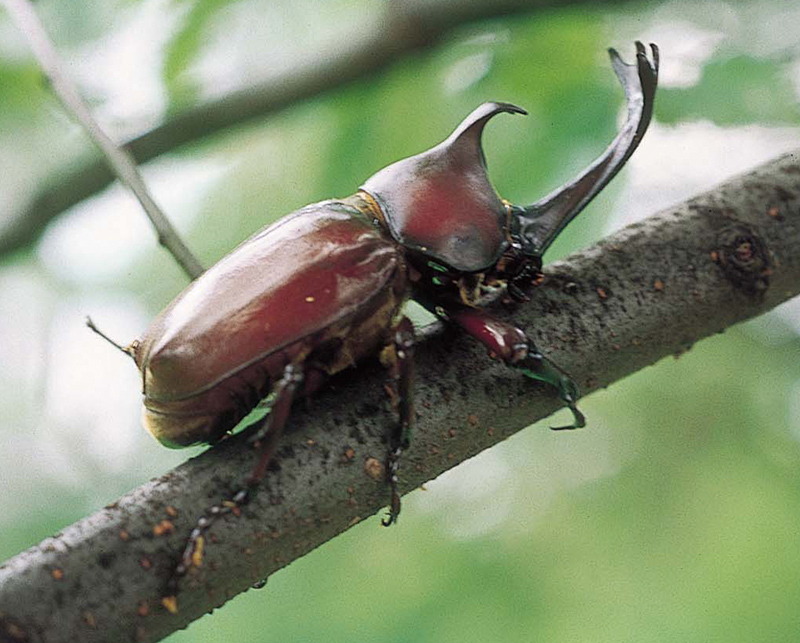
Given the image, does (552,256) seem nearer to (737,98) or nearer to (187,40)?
(737,98)

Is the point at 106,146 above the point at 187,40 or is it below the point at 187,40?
above

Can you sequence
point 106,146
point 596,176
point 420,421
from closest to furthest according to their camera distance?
point 420,421, point 596,176, point 106,146

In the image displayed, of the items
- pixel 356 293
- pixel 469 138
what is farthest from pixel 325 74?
pixel 356 293

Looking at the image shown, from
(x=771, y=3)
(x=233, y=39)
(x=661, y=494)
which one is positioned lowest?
(x=661, y=494)

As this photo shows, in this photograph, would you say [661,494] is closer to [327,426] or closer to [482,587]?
[482,587]

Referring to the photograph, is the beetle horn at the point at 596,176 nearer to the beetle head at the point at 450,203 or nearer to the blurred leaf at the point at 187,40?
the beetle head at the point at 450,203

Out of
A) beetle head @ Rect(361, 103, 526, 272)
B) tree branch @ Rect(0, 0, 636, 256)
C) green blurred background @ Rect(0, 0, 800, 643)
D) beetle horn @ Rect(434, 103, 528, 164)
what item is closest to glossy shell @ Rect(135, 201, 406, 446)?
beetle head @ Rect(361, 103, 526, 272)

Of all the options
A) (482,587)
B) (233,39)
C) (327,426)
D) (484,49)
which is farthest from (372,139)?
(327,426)
